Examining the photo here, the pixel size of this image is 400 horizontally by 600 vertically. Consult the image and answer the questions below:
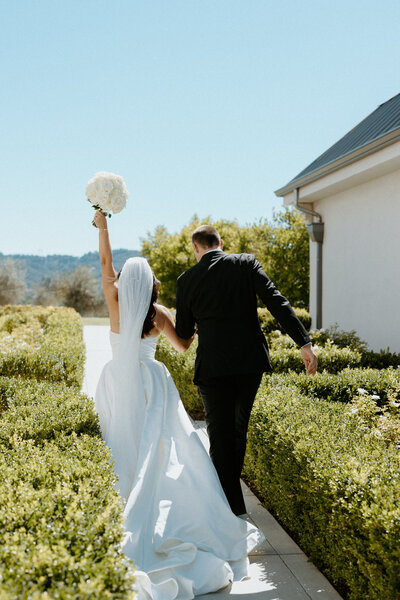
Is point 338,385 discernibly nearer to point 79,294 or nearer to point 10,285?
point 79,294

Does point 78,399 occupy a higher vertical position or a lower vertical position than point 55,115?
lower

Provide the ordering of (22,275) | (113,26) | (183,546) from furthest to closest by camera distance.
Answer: (22,275) → (113,26) → (183,546)

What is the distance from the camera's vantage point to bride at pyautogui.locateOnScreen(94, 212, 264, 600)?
3002 millimetres

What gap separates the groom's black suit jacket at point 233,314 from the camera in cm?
360

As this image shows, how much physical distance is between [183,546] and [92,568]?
4.63 feet

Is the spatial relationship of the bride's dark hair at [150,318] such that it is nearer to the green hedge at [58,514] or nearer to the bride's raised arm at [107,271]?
the bride's raised arm at [107,271]

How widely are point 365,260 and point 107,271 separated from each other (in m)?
6.88

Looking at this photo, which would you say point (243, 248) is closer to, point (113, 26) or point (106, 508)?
point (113, 26)

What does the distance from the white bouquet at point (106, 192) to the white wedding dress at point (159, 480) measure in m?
0.41

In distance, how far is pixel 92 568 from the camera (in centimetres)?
178

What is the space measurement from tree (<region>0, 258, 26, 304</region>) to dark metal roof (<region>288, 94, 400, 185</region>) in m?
33.3

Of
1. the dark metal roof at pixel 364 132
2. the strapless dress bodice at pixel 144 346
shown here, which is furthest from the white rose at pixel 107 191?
the dark metal roof at pixel 364 132

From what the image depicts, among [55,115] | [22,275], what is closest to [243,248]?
[55,115]

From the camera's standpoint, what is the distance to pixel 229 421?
3730 millimetres
